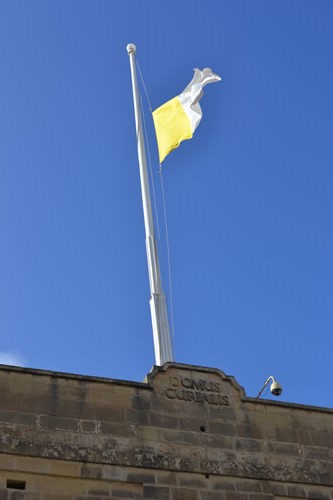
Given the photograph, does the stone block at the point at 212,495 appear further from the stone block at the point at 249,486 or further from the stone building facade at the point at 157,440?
the stone block at the point at 249,486

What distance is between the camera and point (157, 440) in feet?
52.3

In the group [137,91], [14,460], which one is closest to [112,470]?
[14,460]

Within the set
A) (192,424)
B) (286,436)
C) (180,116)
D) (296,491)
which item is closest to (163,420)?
(192,424)

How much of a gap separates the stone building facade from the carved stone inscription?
20 millimetres

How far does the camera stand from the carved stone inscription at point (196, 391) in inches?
656

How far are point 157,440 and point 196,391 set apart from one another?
4.63 ft

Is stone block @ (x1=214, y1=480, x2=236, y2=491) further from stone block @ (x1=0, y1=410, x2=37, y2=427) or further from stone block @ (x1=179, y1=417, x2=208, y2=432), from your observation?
stone block @ (x1=0, y1=410, x2=37, y2=427)

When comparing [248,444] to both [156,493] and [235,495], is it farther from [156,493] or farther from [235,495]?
[156,493]

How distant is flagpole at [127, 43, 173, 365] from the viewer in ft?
60.6

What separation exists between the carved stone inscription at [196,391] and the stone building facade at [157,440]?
0.02 metres

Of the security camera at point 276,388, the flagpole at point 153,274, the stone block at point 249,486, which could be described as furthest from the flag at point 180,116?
the stone block at point 249,486

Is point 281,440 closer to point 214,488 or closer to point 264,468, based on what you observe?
point 264,468

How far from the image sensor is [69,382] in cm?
1598

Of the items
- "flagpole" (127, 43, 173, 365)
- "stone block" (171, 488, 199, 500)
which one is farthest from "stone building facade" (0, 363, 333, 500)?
"flagpole" (127, 43, 173, 365)
